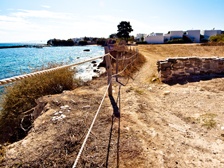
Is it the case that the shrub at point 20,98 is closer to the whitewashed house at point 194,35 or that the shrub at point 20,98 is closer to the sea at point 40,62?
the sea at point 40,62

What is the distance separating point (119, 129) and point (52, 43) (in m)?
127

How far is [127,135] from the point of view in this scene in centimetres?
294

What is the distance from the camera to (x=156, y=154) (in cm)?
256

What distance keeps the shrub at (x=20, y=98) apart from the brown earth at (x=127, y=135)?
1054 millimetres

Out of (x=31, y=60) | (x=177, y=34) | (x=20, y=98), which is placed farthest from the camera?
(x=177, y=34)

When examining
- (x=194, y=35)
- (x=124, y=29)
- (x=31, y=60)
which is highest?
(x=124, y=29)

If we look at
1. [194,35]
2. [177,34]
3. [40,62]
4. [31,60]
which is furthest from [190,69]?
[177,34]

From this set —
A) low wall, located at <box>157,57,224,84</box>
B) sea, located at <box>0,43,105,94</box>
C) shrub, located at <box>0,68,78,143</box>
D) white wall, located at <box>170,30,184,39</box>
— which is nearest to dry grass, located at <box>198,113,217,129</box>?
low wall, located at <box>157,57,224,84</box>

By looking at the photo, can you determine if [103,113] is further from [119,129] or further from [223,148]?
[223,148]

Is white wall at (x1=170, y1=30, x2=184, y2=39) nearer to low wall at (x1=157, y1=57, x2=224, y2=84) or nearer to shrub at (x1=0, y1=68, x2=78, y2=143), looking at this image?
low wall at (x1=157, y1=57, x2=224, y2=84)

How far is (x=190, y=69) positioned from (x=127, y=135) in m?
4.87

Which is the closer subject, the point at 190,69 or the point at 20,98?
the point at 20,98

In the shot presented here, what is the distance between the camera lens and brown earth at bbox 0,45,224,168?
2.45 m

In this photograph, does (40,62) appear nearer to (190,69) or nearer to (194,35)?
(190,69)
